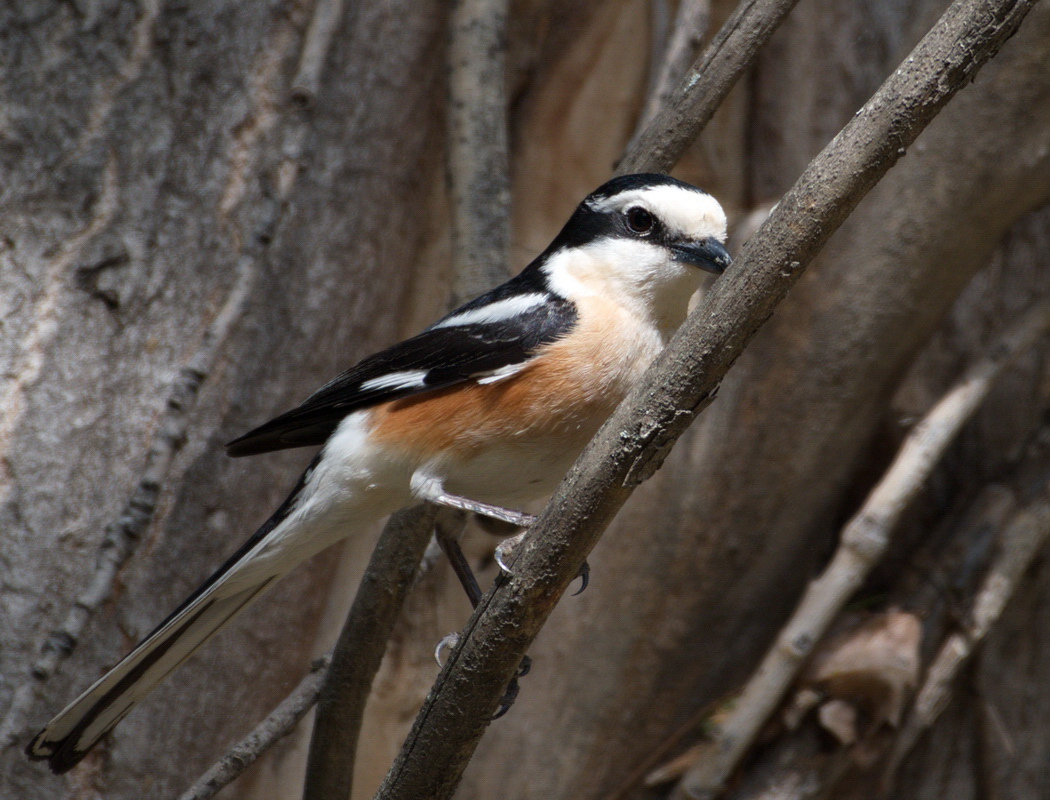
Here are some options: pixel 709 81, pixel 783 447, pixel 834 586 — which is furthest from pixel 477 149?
pixel 834 586

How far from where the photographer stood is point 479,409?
2.16 meters

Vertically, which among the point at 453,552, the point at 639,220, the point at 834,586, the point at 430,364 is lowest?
the point at 834,586

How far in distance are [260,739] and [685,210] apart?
1.57m

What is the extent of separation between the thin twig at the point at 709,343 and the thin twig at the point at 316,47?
5.97 ft

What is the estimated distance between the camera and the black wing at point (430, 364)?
221 centimetres

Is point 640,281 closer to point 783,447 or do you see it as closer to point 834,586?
point 783,447

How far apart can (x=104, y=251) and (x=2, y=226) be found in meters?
0.28

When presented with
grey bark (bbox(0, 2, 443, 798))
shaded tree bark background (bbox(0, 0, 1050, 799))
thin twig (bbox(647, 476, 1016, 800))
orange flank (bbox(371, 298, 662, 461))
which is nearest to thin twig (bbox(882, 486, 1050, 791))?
thin twig (bbox(647, 476, 1016, 800))

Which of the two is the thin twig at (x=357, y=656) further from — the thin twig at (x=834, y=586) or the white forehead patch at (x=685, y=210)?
the thin twig at (x=834, y=586)

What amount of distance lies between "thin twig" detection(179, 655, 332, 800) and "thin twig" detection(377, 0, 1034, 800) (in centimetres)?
76

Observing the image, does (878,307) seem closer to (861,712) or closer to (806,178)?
(861,712)

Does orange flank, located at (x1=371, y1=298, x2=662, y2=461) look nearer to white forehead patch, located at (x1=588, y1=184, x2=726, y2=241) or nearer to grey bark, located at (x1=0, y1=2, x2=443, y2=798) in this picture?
white forehead patch, located at (x1=588, y1=184, x2=726, y2=241)

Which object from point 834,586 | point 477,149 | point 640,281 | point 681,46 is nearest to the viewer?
point 640,281

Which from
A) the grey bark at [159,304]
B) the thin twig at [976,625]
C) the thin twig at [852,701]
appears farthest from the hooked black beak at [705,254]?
the thin twig at [976,625]
